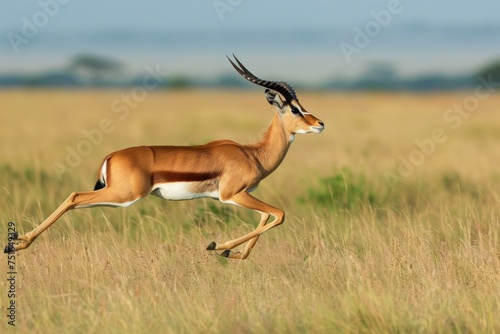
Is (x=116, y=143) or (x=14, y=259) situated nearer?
(x=14, y=259)

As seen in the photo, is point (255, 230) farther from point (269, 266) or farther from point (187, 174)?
point (187, 174)

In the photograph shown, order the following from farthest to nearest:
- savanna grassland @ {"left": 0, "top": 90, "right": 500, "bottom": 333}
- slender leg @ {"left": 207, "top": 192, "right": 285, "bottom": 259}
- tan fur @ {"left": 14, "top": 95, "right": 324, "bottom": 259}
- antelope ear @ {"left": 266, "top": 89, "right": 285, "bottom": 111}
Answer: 1. antelope ear @ {"left": 266, "top": 89, "right": 285, "bottom": 111}
2. slender leg @ {"left": 207, "top": 192, "right": 285, "bottom": 259}
3. tan fur @ {"left": 14, "top": 95, "right": 324, "bottom": 259}
4. savanna grassland @ {"left": 0, "top": 90, "right": 500, "bottom": 333}

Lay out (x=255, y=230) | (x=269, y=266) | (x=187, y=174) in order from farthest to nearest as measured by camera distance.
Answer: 1. (x=269, y=266)
2. (x=255, y=230)
3. (x=187, y=174)

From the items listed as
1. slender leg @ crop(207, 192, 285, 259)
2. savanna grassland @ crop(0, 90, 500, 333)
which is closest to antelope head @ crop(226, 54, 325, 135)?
slender leg @ crop(207, 192, 285, 259)

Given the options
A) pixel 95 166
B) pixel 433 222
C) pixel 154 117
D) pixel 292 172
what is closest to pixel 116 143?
pixel 95 166

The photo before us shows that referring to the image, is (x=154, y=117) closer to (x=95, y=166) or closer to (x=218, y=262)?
(x=95, y=166)

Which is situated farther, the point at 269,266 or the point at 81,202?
the point at 269,266

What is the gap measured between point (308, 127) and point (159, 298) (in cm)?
173

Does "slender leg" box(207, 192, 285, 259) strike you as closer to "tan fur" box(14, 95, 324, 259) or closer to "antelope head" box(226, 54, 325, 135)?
"tan fur" box(14, 95, 324, 259)

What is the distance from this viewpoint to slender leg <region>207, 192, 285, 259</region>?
6.42m

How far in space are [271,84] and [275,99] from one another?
15cm

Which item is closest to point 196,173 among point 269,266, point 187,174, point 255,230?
point 187,174

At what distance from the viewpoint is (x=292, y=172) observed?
1345cm

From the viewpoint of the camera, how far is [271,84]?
21.5 feet
